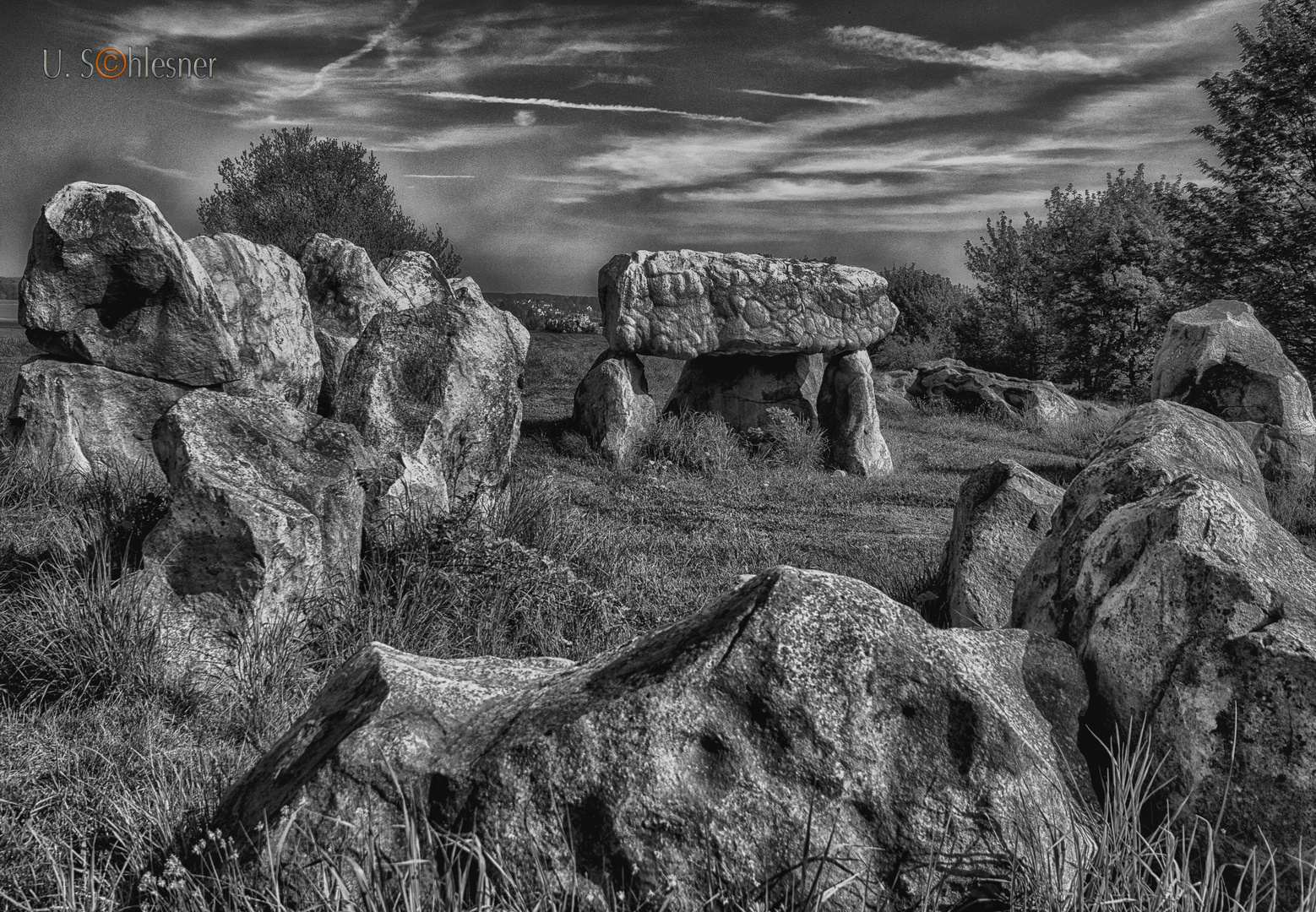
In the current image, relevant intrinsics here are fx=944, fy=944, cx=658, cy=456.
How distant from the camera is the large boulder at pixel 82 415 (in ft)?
25.0

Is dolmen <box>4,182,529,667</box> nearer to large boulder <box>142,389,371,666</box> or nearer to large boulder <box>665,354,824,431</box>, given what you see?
large boulder <box>142,389,371,666</box>

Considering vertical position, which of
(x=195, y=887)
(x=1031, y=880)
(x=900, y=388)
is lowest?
(x=900, y=388)

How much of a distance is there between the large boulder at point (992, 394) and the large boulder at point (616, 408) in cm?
942

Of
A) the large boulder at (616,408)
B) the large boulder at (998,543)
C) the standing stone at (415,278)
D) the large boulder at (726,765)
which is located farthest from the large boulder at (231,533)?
the large boulder at (616,408)

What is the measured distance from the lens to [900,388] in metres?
22.1

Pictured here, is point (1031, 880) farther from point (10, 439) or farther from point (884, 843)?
point (10, 439)

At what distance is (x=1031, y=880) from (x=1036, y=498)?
4233 millimetres

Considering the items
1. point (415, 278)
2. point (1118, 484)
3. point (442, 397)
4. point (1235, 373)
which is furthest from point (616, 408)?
point (1118, 484)

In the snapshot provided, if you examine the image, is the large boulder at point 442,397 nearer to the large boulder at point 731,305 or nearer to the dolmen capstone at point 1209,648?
the dolmen capstone at point 1209,648

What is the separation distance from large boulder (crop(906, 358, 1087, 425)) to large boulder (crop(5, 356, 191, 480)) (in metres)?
16.1

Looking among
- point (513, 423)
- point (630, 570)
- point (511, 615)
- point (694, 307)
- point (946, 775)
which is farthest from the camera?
point (694, 307)

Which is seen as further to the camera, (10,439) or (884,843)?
(10,439)

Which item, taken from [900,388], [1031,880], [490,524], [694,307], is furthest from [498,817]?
[900,388]

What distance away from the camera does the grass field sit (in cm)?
260
